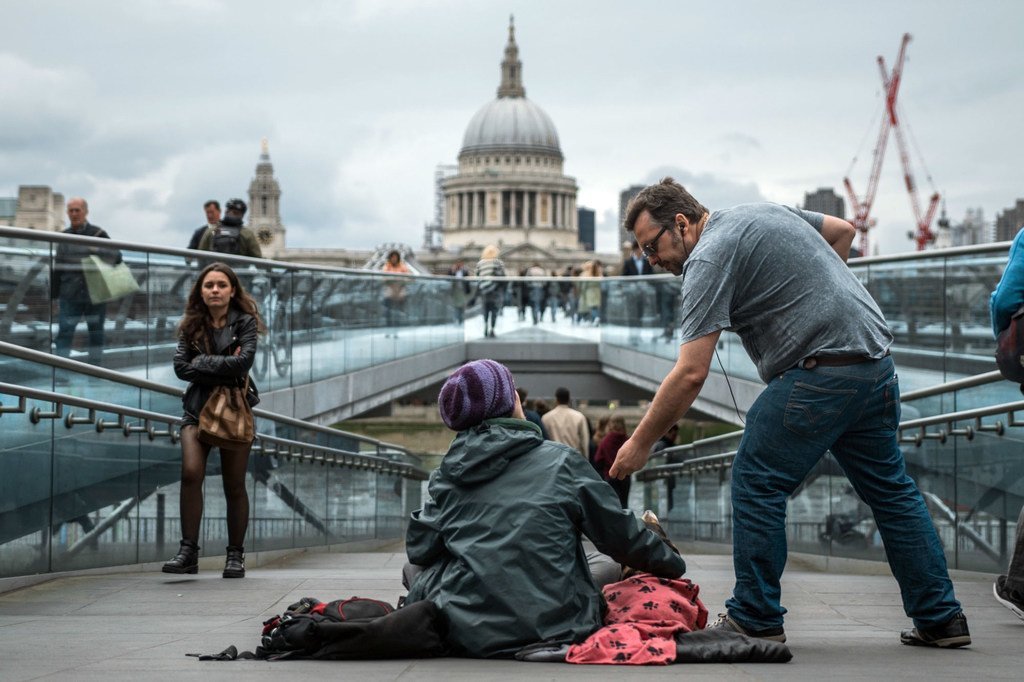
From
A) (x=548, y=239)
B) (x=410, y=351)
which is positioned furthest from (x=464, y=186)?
(x=410, y=351)

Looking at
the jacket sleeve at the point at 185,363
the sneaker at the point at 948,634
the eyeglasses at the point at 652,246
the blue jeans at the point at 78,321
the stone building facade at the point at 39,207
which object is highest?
the stone building facade at the point at 39,207

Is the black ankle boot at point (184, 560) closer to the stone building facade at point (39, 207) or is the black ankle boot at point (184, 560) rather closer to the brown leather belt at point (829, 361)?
the brown leather belt at point (829, 361)

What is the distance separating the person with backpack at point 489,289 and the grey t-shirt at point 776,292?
2190 centimetres

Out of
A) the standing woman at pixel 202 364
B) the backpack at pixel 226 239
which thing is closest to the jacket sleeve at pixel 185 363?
the standing woman at pixel 202 364

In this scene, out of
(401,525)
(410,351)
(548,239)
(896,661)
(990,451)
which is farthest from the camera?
(548,239)

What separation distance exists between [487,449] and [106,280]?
594 centimetres

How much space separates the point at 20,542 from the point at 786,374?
13.6 ft

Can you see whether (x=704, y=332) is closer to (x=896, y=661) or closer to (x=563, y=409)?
(x=896, y=661)

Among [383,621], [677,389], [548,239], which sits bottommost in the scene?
[383,621]

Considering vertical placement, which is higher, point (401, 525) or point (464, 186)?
point (464, 186)

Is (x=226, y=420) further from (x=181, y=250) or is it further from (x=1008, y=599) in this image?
(x=1008, y=599)

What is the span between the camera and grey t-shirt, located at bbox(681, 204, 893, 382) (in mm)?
4957

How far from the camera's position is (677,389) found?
4.92 metres

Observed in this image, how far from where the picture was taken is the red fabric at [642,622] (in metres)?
4.57
